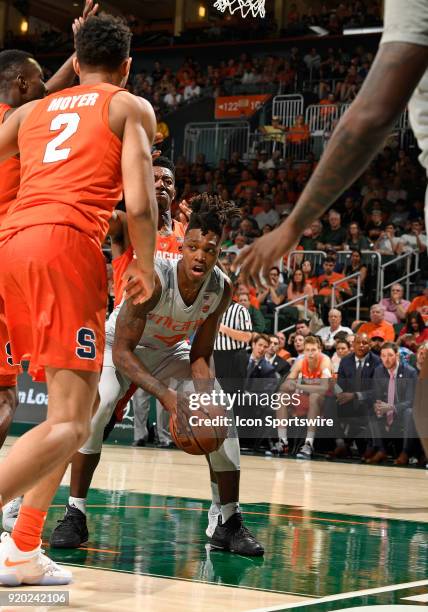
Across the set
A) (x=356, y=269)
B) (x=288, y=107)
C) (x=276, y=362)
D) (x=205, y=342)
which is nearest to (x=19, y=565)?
(x=205, y=342)

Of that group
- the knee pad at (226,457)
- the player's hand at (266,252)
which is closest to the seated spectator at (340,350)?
the knee pad at (226,457)

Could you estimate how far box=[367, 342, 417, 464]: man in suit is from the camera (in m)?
12.0

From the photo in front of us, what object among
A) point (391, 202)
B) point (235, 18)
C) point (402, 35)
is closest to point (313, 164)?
point (391, 202)

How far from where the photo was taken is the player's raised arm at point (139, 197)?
3924 millimetres

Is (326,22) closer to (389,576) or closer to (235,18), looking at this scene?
(235,18)

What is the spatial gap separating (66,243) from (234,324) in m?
8.96

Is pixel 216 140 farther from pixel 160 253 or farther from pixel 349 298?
pixel 160 253

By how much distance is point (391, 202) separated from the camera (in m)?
19.5

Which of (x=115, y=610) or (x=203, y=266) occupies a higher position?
(x=203, y=266)

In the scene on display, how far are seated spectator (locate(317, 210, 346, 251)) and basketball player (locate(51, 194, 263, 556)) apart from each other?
11598 mm

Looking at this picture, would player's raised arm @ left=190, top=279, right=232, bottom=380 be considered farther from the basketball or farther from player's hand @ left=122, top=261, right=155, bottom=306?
player's hand @ left=122, top=261, right=155, bottom=306

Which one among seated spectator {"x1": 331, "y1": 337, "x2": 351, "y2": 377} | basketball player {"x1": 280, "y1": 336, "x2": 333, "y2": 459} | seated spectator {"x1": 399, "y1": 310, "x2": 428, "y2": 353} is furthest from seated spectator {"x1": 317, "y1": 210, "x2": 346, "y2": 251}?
basketball player {"x1": 280, "y1": 336, "x2": 333, "y2": 459}

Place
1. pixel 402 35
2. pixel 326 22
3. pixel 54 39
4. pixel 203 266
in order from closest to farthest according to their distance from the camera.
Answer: pixel 402 35
pixel 203 266
pixel 326 22
pixel 54 39

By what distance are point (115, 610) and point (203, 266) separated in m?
2.12
